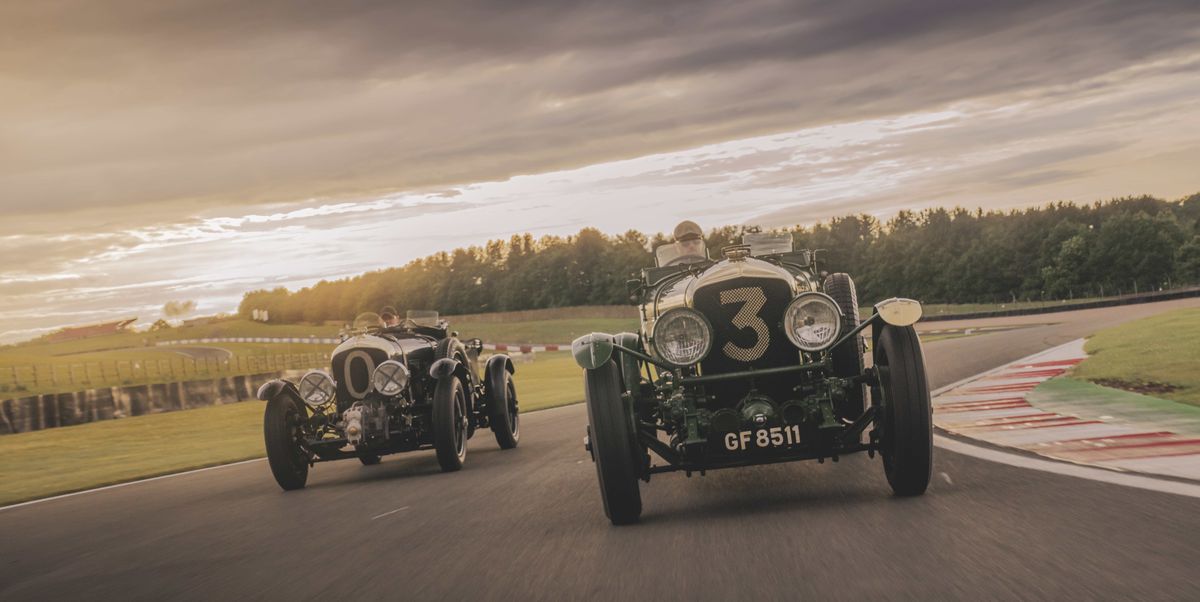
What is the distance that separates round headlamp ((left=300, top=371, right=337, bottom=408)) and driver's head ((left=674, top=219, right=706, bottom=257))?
175 inches

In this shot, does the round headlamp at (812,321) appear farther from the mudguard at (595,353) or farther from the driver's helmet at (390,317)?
the driver's helmet at (390,317)

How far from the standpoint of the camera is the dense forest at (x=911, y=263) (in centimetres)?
10769

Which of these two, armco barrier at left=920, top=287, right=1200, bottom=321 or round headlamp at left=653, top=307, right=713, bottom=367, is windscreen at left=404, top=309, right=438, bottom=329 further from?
armco barrier at left=920, top=287, right=1200, bottom=321

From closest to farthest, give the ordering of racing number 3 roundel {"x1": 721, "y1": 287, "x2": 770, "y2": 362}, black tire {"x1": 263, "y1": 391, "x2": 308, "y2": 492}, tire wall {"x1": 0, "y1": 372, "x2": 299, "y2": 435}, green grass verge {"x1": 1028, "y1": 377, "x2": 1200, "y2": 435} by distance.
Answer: racing number 3 roundel {"x1": 721, "y1": 287, "x2": 770, "y2": 362} < green grass verge {"x1": 1028, "y1": 377, "x2": 1200, "y2": 435} < black tire {"x1": 263, "y1": 391, "x2": 308, "y2": 492} < tire wall {"x1": 0, "y1": 372, "x2": 299, "y2": 435}

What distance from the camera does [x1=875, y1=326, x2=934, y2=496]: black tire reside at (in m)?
6.51

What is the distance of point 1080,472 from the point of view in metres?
7.27

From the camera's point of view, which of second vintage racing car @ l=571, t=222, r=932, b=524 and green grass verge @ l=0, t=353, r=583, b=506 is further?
green grass verge @ l=0, t=353, r=583, b=506

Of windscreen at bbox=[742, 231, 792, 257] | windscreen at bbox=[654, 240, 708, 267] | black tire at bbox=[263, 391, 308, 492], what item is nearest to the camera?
windscreen at bbox=[742, 231, 792, 257]

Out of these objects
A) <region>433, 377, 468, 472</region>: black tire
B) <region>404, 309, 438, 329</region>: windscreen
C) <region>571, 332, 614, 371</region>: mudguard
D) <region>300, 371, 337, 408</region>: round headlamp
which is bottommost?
<region>433, 377, 468, 472</region>: black tire

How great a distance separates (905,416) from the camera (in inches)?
257

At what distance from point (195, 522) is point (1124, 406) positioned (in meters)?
9.43

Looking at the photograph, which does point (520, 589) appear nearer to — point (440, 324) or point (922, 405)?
point (922, 405)

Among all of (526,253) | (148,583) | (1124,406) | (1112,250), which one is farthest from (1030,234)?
(148,583)

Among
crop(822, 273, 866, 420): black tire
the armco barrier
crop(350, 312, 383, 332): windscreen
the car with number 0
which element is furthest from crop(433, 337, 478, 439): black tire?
Result: the armco barrier
